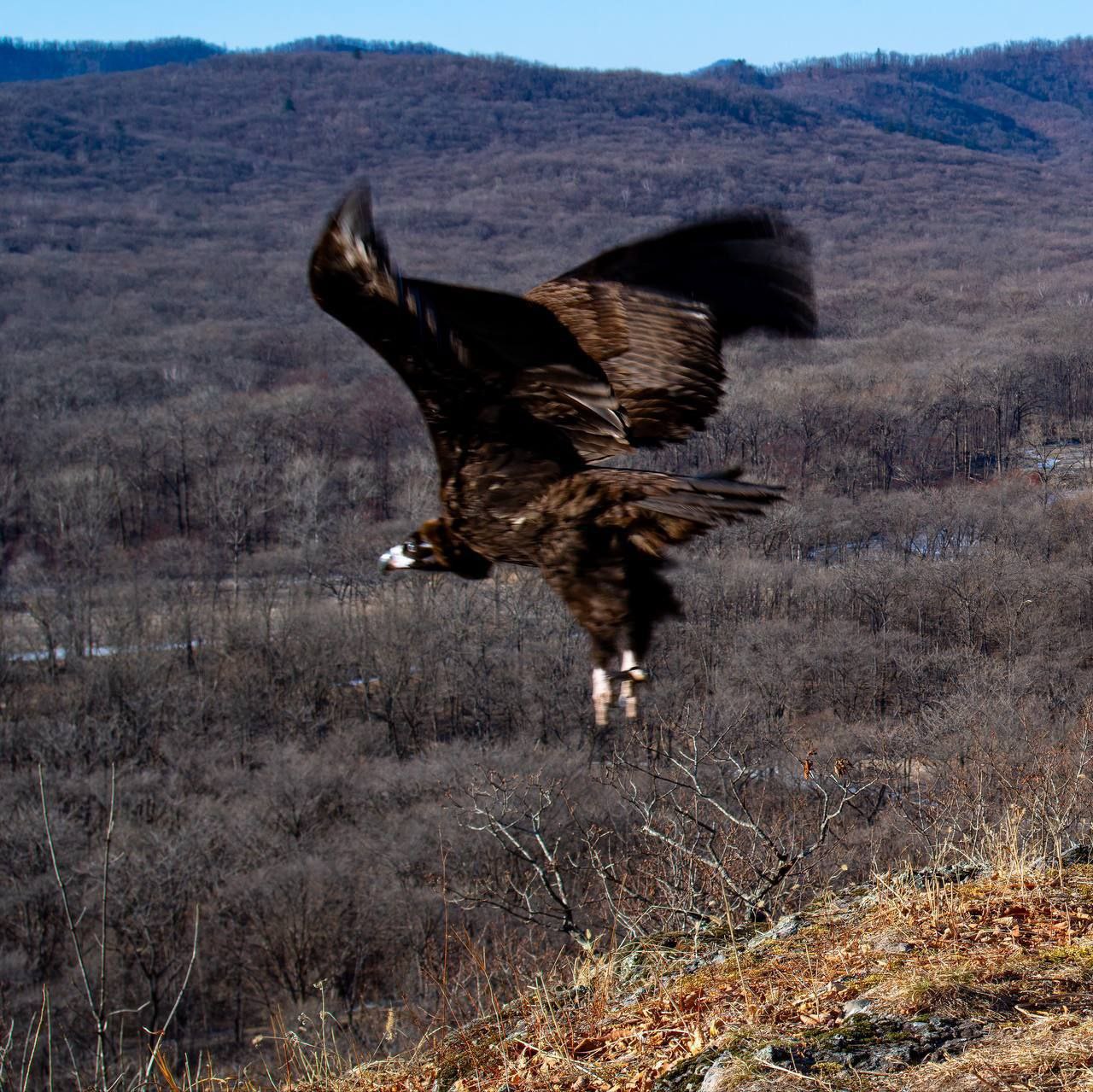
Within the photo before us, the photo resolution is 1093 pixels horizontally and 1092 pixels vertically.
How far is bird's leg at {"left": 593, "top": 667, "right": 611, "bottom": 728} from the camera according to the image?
298 centimetres

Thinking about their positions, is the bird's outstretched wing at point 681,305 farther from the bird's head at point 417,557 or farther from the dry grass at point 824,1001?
the dry grass at point 824,1001

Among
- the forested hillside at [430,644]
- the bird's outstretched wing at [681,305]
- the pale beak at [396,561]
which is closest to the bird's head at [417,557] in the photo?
the pale beak at [396,561]

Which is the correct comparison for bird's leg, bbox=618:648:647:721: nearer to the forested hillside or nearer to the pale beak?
the pale beak

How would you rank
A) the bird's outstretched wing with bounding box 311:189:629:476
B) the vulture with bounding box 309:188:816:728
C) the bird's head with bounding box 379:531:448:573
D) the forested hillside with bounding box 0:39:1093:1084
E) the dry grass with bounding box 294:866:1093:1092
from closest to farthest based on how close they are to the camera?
the bird's outstretched wing with bounding box 311:189:629:476, the vulture with bounding box 309:188:816:728, the dry grass with bounding box 294:866:1093:1092, the bird's head with bounding box 379:531:448:573, the forested hillside with bounding box 0:39:1093:1084

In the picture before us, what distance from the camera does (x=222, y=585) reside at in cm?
4584

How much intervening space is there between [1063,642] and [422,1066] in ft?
128

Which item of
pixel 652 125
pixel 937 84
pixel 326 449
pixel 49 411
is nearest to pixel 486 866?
pixel 326 449

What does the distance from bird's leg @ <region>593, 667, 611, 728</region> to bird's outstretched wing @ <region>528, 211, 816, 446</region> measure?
32.5 inches

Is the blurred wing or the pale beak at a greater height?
the blurred wing

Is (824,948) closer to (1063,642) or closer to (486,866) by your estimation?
(486,866)

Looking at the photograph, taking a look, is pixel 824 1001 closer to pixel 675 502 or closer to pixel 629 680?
pixel 629 680

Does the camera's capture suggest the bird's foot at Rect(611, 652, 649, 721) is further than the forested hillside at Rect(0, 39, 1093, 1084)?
No

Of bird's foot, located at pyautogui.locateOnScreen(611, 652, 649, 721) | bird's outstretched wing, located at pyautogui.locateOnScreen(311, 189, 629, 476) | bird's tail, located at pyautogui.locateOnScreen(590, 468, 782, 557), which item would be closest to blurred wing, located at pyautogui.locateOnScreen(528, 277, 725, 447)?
bird's outstretched wing, located at pyautogui.locateOnScreen(311, 189, 629, 476)

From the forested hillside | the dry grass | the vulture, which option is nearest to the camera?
the vulture
